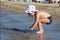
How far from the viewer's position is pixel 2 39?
730 cm

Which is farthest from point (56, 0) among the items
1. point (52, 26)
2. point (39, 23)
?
point (39, 23)

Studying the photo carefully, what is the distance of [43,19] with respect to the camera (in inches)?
335

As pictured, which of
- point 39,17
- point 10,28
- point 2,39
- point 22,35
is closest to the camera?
point 2,39

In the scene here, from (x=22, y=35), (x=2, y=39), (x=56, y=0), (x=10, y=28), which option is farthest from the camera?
(x=56, y=0)

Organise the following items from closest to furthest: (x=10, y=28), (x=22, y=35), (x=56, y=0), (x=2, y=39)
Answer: (x=2, y=39), (x=22, y=35), (x=10, y=28), (x=56, y=0)

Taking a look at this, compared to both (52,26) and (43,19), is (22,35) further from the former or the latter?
(52,26)

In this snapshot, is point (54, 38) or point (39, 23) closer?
point (54, 38)

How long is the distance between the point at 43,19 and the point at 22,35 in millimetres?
916

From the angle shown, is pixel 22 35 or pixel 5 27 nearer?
pixel 22 35

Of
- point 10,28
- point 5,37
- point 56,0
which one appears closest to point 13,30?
point 10,28

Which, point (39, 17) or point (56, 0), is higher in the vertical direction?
point (39, 17)

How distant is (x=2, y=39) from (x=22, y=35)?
→ 78 cm

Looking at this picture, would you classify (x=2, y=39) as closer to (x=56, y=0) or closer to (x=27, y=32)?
(x=27, y=32)

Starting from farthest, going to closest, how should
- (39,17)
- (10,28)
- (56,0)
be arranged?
1. (56,0)
2. (10,28)
3. (39,17)
